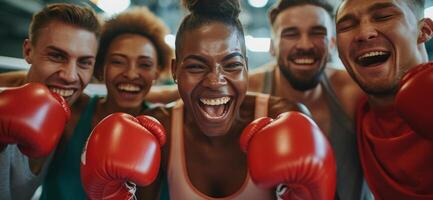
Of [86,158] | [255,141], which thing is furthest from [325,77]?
[86,158]

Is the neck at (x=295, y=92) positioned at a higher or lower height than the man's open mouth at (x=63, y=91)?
lower

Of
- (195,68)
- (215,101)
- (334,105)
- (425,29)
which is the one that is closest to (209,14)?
(195,68)

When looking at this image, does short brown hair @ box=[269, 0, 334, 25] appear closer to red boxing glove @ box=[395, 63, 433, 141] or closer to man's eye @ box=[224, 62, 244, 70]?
man's eye @ box=[224, 62, 244, 70]

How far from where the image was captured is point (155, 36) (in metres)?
1.66

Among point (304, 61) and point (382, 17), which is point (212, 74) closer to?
point (304, 61)

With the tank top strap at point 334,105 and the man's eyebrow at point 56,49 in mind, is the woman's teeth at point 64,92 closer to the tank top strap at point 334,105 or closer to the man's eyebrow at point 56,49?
the man's eyebrow at point 56,49

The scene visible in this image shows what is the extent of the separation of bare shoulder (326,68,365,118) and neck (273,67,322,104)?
0.10 m

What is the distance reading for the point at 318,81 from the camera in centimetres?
170

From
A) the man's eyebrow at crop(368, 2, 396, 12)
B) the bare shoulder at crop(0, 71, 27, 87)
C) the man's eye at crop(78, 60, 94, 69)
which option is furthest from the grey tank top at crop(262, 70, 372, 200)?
the bare shoulder at crop(0, 71, 27, 87)

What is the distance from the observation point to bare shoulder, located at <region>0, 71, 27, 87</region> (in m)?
1.69

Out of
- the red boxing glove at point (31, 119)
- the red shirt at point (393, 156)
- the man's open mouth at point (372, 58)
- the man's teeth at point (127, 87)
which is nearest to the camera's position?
the red boxing glove at point (31, 119)

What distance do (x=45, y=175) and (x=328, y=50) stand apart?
56.7 inches

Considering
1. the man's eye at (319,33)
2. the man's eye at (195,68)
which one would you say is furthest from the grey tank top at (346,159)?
the man's eye at (195,68)

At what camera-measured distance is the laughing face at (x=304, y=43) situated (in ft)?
5.25
